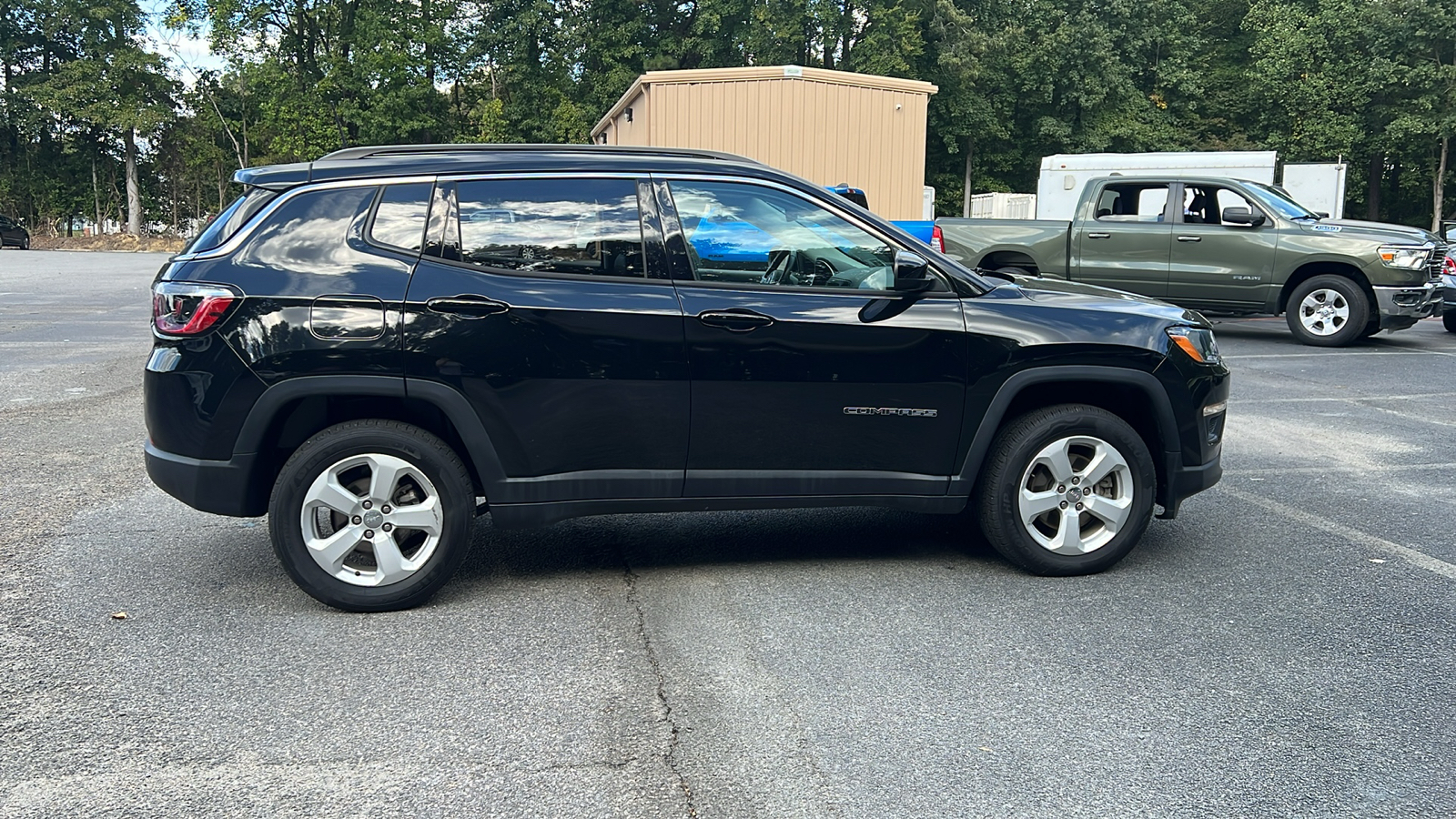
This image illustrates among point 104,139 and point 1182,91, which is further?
point 104,139

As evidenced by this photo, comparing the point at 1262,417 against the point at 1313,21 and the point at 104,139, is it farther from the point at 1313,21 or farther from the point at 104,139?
the point at 104,139

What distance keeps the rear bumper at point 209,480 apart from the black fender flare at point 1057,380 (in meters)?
2.79

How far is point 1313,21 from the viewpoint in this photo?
42469 mm

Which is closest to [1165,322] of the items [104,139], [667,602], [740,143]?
→ [667,602]

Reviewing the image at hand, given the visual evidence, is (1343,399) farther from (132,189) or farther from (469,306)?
(132,189)

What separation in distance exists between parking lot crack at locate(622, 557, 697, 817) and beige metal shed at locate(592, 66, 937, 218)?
11.7 metres

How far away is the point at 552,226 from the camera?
4.59 m

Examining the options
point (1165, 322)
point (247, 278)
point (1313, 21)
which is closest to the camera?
point (247, 278)

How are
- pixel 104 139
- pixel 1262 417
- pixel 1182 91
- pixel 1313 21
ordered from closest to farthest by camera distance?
pixel 1262 417
pixel 1313 21
pixel 1182 91
pixel 104 139

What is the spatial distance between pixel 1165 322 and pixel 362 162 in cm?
334

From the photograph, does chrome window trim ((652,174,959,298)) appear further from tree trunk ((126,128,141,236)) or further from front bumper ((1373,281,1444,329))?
tree trunk ((126,128,141,236))

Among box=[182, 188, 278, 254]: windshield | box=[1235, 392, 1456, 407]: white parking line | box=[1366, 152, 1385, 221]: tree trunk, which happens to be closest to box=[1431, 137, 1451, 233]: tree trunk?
box=[1366, 152, 1385, 221]: tree trunk

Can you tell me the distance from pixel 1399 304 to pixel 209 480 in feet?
41.6

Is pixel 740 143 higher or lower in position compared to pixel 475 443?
higher
